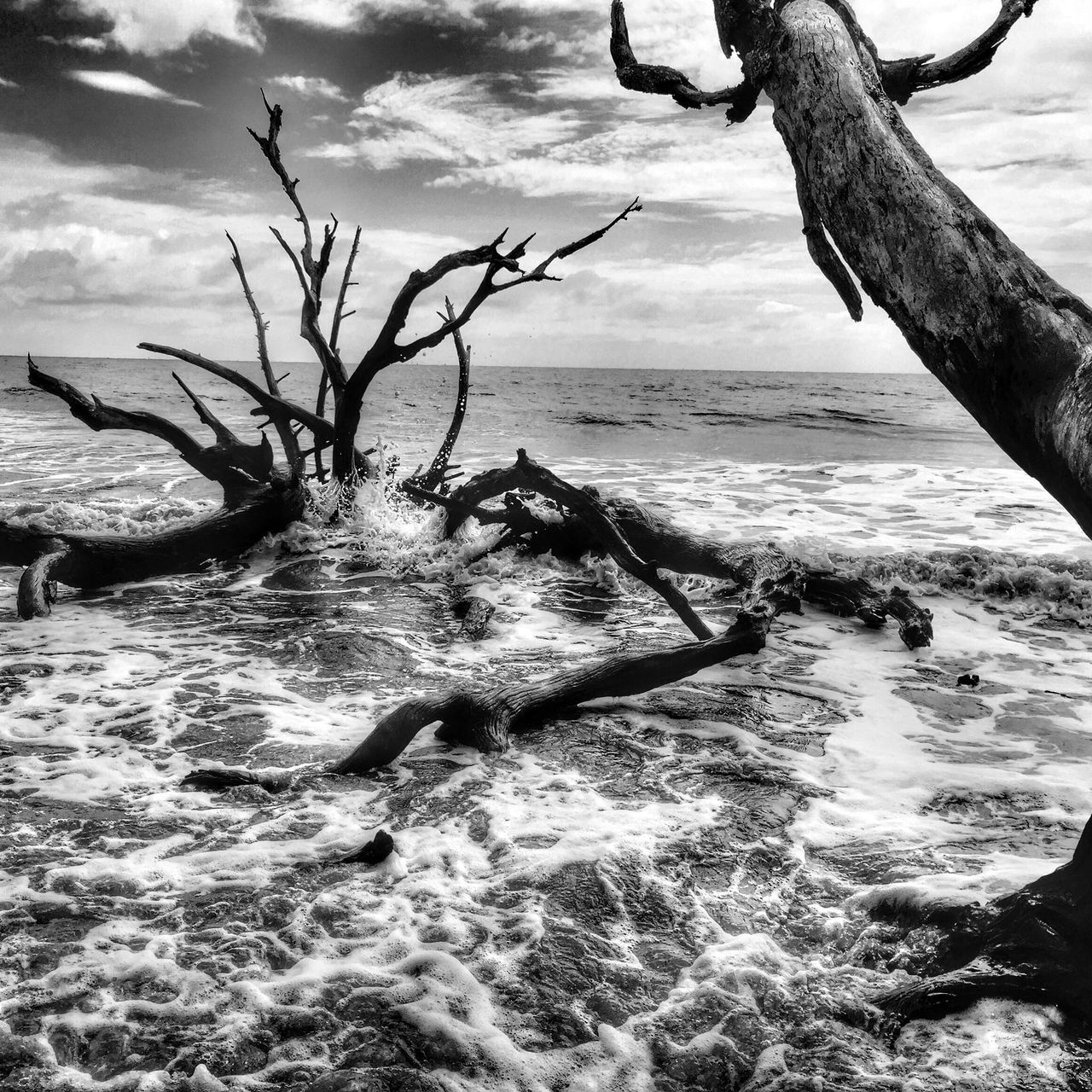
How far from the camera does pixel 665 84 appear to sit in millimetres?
3682

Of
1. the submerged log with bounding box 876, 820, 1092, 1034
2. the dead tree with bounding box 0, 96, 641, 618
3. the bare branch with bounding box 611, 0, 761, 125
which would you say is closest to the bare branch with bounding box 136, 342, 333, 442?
the dead tree with bounding box 0, 96, 641, 618

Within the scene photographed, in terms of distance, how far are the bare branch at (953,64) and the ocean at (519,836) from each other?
3.18 m

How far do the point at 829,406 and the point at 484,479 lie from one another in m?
40.8

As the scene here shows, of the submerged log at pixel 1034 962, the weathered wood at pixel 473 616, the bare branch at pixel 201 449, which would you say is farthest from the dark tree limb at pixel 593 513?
the submerged log at pixel 1034 962

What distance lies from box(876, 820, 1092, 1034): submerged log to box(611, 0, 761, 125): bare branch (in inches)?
115

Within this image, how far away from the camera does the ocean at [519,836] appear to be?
266 cm

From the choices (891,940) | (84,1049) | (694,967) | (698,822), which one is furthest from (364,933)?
(891,940)

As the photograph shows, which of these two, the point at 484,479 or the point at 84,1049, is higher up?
the point at 484,479

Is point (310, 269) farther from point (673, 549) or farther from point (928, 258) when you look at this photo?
point (928, 258)

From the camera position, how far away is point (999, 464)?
20.8 m

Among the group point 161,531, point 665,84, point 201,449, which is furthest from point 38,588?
point 665,84

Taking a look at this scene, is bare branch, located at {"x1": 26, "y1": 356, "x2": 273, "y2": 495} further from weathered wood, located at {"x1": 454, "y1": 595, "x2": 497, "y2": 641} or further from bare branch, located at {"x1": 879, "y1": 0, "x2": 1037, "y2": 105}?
bare branch, located at {"x1": 879, "y1": 0, "x2": 1037, "y2": 105}

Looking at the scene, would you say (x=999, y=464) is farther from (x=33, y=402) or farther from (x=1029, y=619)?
(x=33, y=402)

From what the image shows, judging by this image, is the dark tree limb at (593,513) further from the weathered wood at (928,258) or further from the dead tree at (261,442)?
the weathered wood at (928,258)
